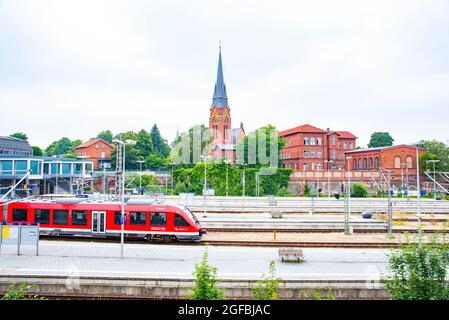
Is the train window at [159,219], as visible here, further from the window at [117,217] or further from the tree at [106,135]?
the tree at [106,135]

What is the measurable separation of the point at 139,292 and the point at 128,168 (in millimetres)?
72640

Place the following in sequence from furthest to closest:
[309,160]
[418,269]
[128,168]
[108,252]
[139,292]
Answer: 1. [128,168]
2. [309,160]
3. [108,252]
4. [139,292]
5. [418,269]

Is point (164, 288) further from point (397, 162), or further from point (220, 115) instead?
point (220, 115)

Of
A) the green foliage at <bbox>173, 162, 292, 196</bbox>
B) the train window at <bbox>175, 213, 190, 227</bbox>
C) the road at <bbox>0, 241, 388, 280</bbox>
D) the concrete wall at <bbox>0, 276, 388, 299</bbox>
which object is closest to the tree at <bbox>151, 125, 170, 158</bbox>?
the green foliage at <bbox>173, 162, 292, 196</bbox>

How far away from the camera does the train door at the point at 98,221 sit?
805 inches

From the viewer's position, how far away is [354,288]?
12297 mm

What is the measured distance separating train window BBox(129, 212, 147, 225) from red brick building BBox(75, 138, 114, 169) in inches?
2383

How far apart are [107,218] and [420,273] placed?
54.5 ft

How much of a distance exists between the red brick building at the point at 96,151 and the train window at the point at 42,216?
189 ft

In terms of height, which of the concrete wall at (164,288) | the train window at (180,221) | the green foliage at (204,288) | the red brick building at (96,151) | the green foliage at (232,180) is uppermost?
the red brick building at (96,151)

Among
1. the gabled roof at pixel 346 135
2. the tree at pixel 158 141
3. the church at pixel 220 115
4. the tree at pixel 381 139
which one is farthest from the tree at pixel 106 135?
the tree at pixel 381 139
